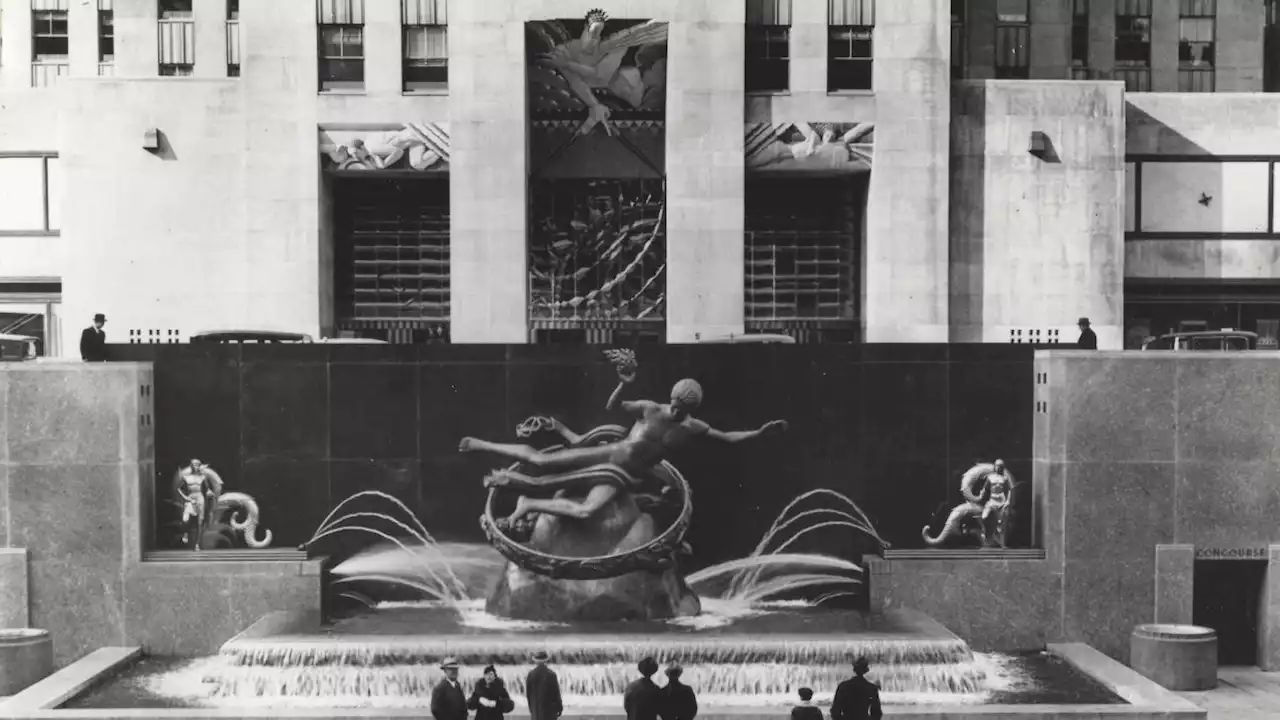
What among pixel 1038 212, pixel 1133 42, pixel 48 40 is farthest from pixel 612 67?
pixel 48 40

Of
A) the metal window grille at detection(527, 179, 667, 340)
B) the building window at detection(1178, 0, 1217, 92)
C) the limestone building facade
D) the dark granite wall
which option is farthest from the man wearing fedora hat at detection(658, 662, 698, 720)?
the building window at detection(1178, 0, 1217, 92)

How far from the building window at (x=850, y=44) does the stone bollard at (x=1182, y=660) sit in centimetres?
1611

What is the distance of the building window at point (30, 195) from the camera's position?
3023 centimetres

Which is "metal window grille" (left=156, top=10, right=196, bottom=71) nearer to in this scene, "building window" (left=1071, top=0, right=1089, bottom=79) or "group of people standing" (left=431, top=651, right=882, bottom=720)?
"building window" (left=1071, top=0, right=1089, bottom=79)

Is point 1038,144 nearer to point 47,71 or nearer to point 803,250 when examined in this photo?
point 803,250

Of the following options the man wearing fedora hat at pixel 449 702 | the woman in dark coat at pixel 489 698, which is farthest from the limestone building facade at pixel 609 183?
the man wearing fedora hat at pixel 449 702

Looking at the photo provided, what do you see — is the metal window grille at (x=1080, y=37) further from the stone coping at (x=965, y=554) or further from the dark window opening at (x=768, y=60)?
the stone coping at (x=965, y=554)

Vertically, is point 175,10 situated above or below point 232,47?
above

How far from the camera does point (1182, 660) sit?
17.2m

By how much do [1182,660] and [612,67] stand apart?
60.0 ft

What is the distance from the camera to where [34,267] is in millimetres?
30016

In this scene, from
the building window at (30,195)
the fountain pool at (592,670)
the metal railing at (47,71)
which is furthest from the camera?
the metal railing at (47,71)

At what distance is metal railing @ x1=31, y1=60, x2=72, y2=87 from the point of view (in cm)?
3181

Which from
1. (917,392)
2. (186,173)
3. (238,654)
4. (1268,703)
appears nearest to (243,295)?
(186,173)
